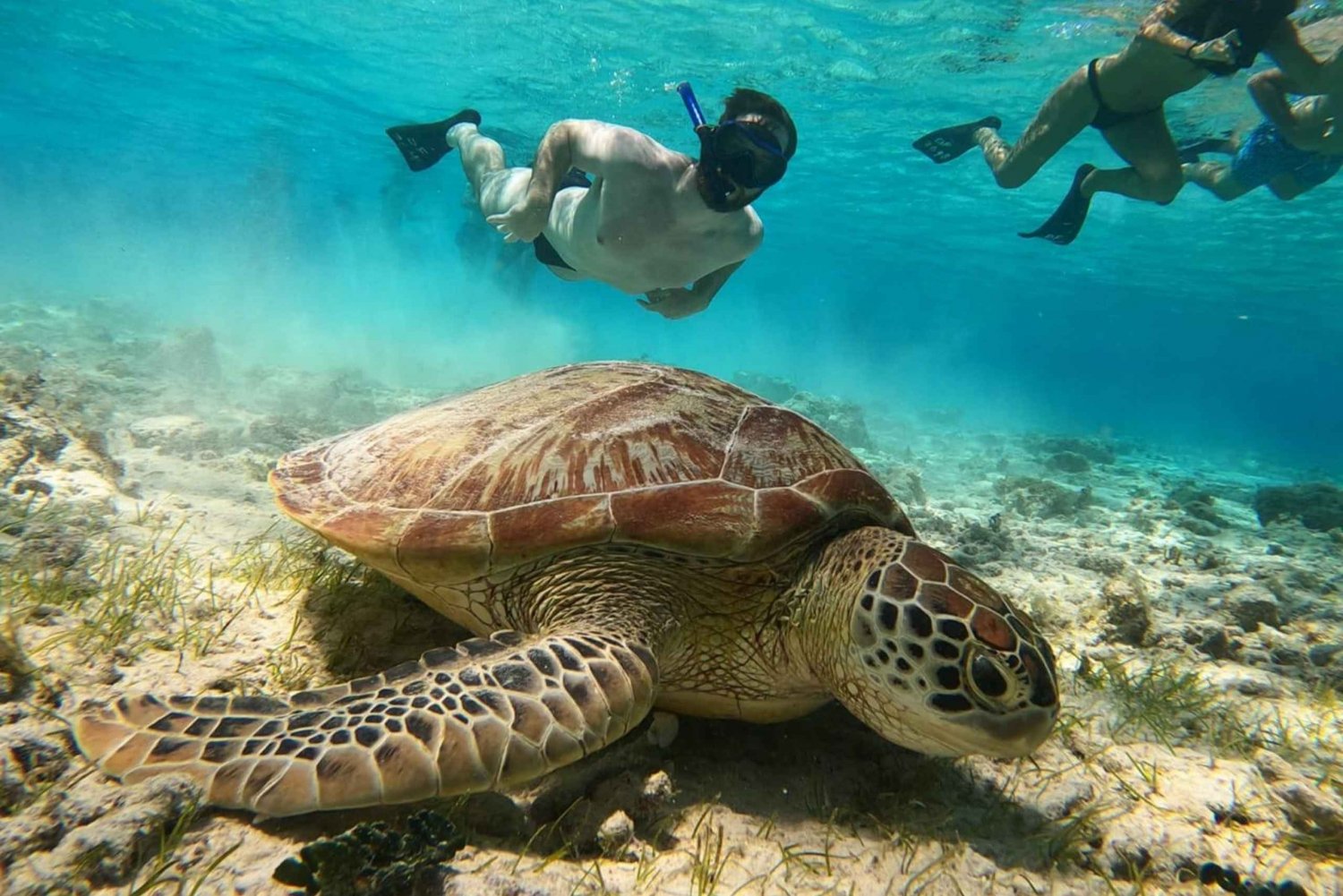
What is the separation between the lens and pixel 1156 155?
279 inches

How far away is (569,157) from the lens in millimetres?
4621

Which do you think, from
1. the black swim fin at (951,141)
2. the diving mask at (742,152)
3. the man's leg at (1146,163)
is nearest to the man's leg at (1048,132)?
the black swim fin at (951,141)

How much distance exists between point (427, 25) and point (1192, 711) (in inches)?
861

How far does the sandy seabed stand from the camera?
1.42 m

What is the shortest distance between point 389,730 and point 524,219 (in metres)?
3.83

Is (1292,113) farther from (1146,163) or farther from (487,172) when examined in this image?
(487,172)

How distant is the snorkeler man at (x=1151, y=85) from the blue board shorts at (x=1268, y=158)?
1.90 m

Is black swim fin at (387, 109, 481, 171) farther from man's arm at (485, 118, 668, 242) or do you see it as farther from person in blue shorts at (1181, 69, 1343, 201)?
person in blue shorts at (1181, 69, 1343, 201)

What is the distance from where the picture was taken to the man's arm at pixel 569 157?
442 centimetres

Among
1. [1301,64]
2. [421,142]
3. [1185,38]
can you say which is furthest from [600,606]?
[1301,64]

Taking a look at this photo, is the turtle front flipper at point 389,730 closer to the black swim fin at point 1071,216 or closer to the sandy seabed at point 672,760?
the sandy seabed at point 672,760

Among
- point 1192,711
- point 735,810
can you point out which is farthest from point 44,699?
point 1192,711

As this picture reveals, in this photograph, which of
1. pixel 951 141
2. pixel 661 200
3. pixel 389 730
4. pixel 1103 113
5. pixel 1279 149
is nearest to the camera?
pixel 389 730

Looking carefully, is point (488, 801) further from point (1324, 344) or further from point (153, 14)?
point (1324, 344)
